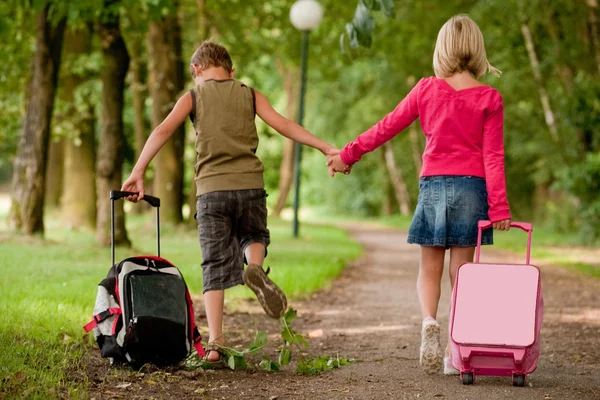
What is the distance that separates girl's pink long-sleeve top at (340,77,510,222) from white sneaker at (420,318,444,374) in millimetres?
705

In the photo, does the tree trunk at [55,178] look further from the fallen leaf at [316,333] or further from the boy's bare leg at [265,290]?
the boy's bare leg at [265,290]

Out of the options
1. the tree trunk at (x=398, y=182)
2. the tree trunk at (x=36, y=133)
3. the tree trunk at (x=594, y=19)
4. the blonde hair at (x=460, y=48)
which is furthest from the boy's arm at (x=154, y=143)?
the tree trunk at (x=398, y=182)

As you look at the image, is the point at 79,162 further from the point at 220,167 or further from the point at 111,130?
the point at 220,167

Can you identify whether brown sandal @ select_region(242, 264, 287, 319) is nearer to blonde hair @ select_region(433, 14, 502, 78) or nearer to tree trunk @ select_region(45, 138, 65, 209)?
blonde hair @ select_region(433, 14, 502, 78)

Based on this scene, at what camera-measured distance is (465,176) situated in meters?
5.03

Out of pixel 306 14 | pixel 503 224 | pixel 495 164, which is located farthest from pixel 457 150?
pixel 306 14

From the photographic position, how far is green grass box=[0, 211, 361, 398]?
15.1 ft

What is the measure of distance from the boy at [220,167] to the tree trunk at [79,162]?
45.4 feet

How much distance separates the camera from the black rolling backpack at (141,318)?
16.2ft

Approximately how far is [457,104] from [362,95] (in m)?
36.1

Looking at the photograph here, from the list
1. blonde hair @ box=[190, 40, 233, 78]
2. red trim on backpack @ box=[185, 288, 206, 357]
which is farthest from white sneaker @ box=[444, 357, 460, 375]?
blonde hair @ box=[190, 40, 233, 78]

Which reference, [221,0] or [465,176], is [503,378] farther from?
[221,0]

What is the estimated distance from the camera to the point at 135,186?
536 cm

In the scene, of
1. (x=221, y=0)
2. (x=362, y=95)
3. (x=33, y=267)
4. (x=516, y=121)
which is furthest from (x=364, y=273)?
(x=362, y=95)
